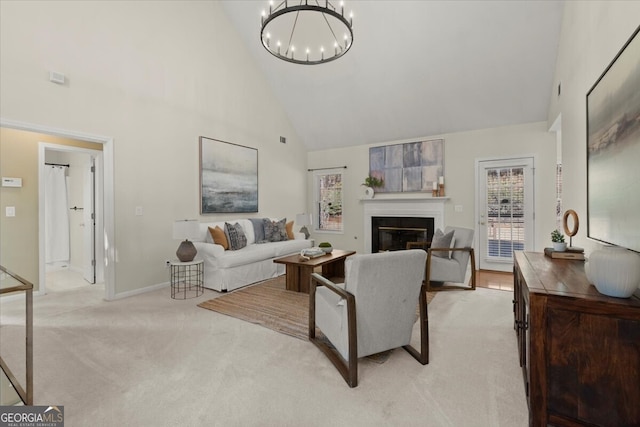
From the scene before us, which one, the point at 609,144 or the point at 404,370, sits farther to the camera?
the point at 404,370

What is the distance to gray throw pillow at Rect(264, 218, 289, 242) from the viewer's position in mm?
5617

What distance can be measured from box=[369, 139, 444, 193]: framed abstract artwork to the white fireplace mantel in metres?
0.24

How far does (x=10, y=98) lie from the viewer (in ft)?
10.4

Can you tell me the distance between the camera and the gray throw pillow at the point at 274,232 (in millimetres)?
5617

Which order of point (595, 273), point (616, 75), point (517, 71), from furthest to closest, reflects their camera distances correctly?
1. point (517, 71)
2. point (616, 75)
3. point (595, 273)

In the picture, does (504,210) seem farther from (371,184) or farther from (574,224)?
(574,224)

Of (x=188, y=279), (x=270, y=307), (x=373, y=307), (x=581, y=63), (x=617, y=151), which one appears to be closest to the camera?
(x=617, y=151)

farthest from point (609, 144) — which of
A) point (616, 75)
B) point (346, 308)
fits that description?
point (346, 308)

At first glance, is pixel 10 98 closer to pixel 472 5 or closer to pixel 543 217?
pixel 472 5

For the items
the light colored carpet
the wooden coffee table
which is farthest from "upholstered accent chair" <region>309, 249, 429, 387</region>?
the wooden coffee table

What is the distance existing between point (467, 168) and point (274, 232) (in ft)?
12.4

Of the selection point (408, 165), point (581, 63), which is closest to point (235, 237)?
point (408, 165)

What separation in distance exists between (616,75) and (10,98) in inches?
202

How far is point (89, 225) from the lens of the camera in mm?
5105
